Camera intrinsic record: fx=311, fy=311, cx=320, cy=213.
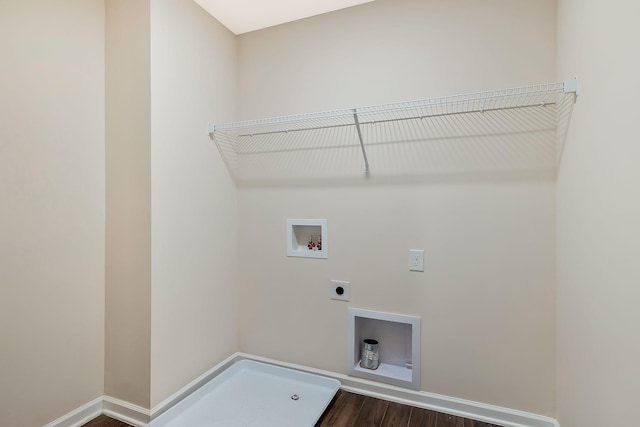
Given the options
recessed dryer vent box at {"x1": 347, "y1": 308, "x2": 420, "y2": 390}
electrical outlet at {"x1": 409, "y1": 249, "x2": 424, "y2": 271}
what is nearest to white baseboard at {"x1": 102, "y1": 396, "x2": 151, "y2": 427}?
recessed dryer vent box at {"x1": 347, "y1": 308, "x2": 420, "y2": 390}

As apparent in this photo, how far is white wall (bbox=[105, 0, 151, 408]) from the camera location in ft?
5.31

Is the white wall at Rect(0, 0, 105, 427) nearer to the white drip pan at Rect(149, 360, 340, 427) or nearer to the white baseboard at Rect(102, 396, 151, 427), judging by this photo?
the white baseboard at Rect(102, 396, 151, 427)

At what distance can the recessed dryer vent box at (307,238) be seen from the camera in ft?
6.62

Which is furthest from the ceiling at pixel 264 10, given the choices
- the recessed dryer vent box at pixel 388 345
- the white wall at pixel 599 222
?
the recessed dryer vent box at pixel 388 345

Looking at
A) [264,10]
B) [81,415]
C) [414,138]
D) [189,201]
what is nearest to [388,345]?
[414,138]

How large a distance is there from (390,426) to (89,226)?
1.91 m

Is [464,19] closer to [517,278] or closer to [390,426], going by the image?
→ [517,278]

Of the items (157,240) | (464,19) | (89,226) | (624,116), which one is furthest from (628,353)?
(89,226)

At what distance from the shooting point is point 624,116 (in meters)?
0.93

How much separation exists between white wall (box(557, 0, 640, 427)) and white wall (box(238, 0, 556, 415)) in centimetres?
13

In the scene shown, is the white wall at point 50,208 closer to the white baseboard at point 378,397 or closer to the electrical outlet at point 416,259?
the white baseboard at point 378,397

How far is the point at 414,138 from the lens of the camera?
70.6 inches

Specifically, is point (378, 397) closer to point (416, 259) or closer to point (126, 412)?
point (416, 259)

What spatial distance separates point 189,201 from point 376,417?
→ 1.61 m
